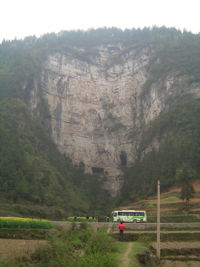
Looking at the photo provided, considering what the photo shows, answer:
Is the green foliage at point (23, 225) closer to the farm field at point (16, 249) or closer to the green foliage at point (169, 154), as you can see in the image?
the farm field at point (16, 249)

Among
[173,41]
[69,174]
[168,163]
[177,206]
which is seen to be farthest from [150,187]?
[173,41]

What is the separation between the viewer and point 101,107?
8194cm

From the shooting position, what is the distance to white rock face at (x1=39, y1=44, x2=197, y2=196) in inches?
2990

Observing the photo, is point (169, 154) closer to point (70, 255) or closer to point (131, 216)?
point (131, 216)

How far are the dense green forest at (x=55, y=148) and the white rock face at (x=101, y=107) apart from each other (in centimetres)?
249

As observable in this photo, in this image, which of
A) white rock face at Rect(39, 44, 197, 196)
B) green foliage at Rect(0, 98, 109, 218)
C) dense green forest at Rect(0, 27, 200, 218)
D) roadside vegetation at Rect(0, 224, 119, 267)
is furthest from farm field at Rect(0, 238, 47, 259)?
white rock face at Rect(39, 44, 197, 196)

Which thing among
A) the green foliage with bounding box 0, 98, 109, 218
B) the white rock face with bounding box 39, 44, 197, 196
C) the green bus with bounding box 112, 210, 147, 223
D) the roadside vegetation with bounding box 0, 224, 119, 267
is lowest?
the green bus with bounding box 112, 210, 147, 223

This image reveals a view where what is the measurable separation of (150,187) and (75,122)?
30.2 metres

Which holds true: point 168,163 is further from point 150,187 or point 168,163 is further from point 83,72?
point 83,72

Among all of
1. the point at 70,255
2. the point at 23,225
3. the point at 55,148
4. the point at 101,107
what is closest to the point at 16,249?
the point at 70,255

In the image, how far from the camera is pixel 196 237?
19891 mm

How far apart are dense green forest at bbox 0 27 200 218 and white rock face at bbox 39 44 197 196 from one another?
2.49 meters

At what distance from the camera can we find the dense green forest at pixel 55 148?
165ft

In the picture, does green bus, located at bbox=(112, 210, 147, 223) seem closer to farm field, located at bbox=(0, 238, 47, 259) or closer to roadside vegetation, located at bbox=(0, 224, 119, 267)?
farm field, located at bbox=(0, 238, 47, 259)
